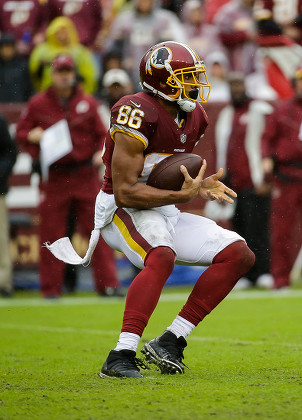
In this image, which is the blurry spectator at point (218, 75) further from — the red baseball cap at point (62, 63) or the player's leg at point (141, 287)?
the player's leg at point (141, 287)

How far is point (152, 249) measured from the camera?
171 inches

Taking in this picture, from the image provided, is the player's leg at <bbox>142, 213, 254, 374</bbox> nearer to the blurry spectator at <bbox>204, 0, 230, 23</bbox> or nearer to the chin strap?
the chin strap

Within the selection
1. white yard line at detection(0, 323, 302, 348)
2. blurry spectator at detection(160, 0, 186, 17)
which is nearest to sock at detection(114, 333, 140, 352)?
white yard line at detection(0, 323, 302, 348)

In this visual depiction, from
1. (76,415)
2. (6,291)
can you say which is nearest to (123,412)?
(76,415)

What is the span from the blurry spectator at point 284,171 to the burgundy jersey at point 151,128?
4447mm

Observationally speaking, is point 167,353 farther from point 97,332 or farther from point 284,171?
point 284,171

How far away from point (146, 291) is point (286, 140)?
204 inches

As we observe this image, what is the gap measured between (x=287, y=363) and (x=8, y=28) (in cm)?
733

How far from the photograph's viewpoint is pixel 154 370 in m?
4.68

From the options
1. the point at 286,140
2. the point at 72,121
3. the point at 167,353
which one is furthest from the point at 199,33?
the point at 167,353

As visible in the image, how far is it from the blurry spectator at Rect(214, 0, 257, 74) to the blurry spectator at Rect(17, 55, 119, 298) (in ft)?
10.1

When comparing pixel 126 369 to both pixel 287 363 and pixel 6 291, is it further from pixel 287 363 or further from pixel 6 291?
pixel 6 291

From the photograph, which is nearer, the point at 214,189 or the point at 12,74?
the point at 214,189

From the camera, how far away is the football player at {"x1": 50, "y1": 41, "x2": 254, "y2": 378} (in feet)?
14.1
